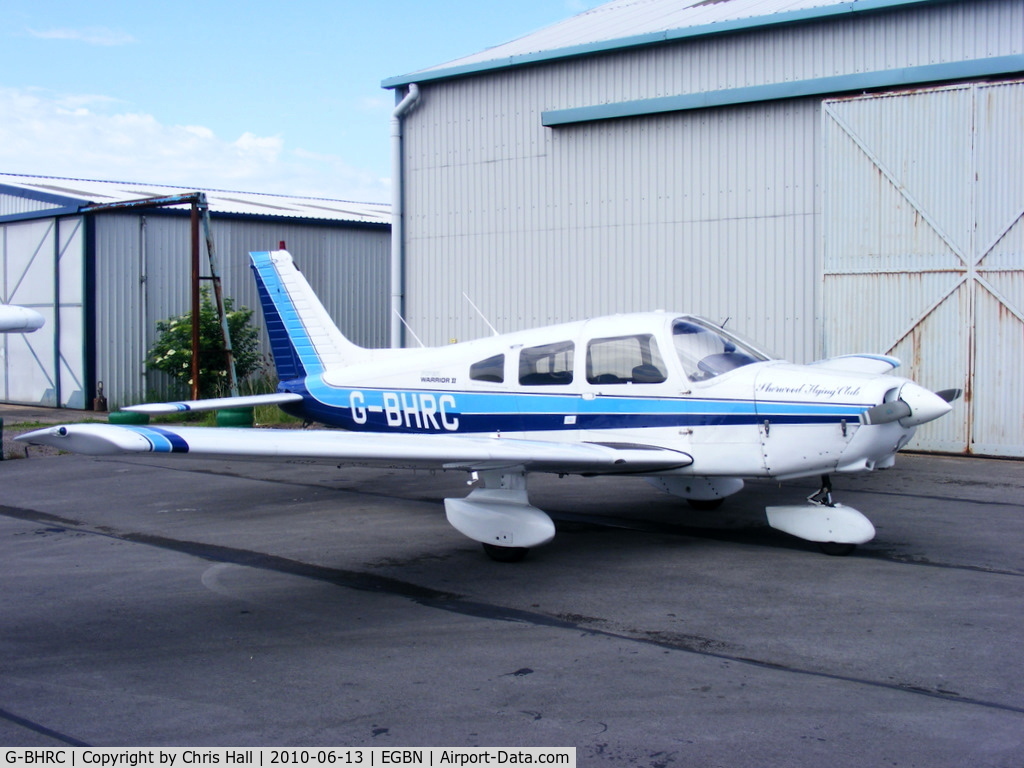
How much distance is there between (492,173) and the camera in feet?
55.5

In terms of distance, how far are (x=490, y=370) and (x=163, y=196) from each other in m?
15.5

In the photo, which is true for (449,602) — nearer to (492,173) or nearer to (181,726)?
(181,726)

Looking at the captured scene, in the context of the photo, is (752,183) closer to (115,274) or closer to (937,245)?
(937,245)

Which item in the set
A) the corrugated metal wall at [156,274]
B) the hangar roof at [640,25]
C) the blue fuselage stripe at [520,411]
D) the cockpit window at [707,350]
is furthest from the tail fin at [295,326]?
the corrugated metal wall at [156,274]

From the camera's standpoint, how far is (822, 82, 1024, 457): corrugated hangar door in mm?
12516

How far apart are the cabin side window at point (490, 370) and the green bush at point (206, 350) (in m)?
12.2

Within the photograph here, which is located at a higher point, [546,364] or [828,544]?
[546,364]

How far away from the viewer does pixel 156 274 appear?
21719 millimetres

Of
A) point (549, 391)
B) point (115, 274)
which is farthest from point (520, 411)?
point (115, 274)

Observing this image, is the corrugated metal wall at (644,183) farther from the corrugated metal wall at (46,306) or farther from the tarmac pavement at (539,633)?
the corrugated metal wall at (46,306)

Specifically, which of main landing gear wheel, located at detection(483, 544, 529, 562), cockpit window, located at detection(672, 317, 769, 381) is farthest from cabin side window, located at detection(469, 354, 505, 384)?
main landing gear wheel, located at detection(483, 544, 529, 562)

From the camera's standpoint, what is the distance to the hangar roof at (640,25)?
1383cm

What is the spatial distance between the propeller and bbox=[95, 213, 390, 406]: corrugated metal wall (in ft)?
57.6

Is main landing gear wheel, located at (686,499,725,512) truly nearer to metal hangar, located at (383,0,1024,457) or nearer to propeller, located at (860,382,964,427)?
propeller, located at (860,382,964,427)
